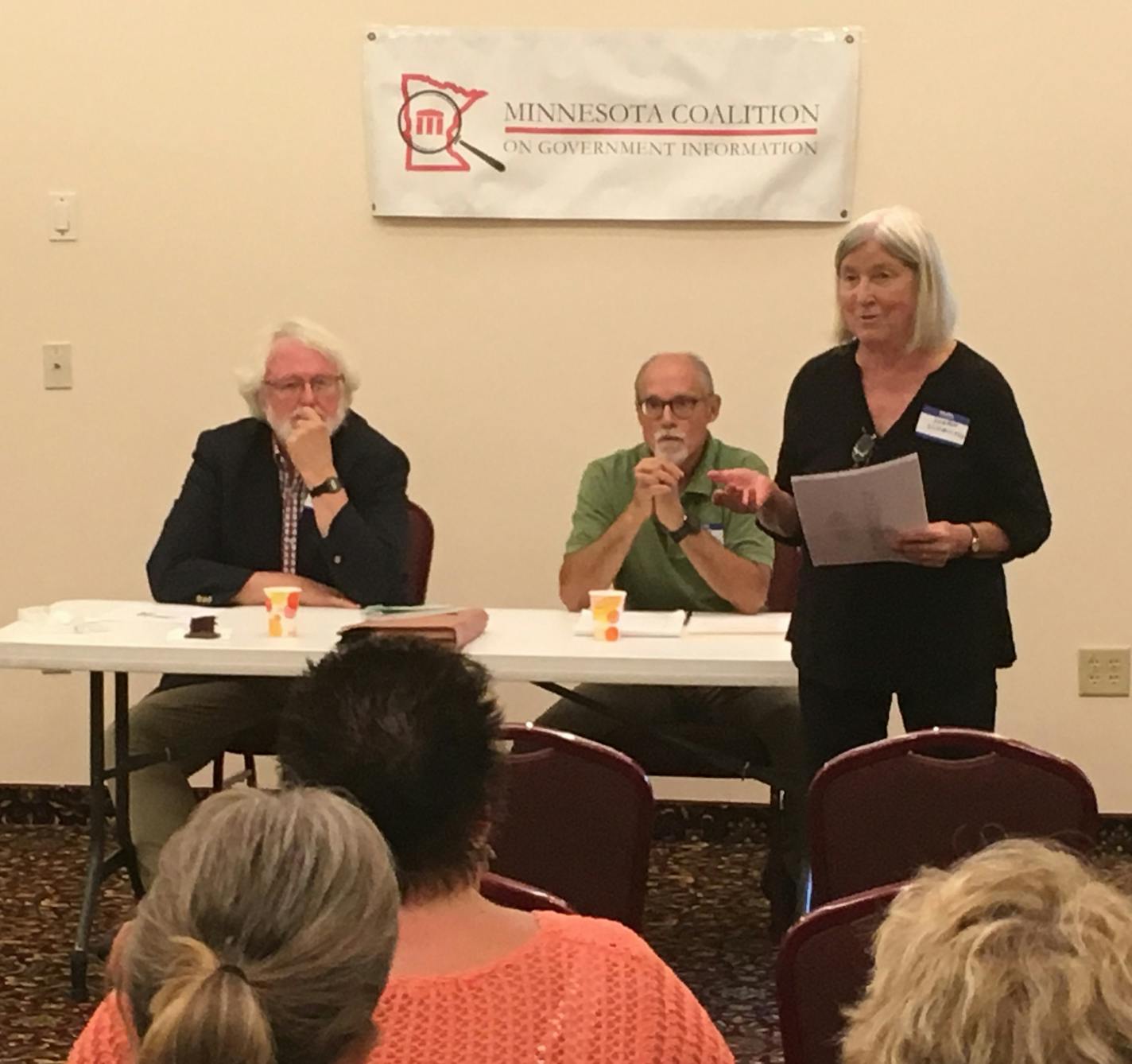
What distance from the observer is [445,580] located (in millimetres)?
4469

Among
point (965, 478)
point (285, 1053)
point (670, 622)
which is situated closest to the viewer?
point (285, 1053)

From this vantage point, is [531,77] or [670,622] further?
[531,77]

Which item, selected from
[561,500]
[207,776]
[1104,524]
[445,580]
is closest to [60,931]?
[207,776]

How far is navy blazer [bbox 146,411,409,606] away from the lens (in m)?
3.63

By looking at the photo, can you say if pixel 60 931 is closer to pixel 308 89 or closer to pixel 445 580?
pixel 445 580

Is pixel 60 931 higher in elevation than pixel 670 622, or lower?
lower

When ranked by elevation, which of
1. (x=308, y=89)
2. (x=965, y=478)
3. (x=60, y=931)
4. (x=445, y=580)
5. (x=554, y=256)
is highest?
(x=308, y=89)

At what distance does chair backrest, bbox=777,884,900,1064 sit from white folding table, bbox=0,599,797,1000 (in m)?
1.36

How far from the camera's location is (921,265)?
8.76 ft

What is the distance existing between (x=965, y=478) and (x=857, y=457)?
18 cm

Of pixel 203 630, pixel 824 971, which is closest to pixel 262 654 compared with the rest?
pixel 203 630

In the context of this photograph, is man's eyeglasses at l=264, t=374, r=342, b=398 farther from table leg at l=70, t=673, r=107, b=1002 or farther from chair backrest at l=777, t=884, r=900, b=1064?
chair backrest at l=777, t=884, r=900, b=1064

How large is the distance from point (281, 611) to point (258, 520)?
48cm

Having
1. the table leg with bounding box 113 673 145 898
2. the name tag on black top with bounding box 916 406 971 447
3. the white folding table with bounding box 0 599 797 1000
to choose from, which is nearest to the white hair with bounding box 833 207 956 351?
the name tag on black top with bounding box 916 406 971 447
